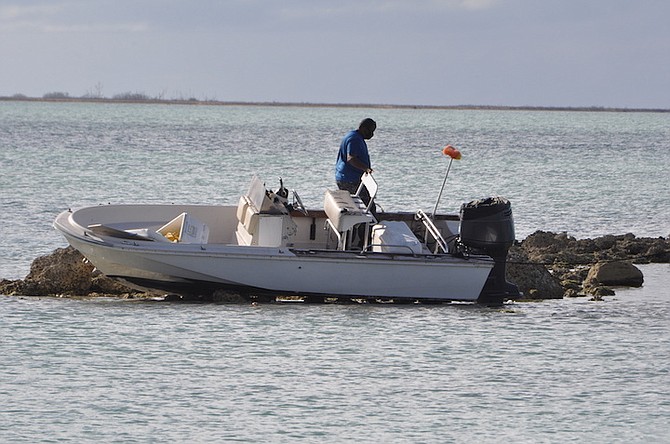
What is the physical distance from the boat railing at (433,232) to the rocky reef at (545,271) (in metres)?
1.23

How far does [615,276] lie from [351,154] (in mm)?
4421

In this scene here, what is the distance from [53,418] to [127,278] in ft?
14.4

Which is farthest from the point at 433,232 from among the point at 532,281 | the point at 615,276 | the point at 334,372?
the point at 334,372

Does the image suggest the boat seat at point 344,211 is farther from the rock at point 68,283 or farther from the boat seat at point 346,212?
the rock at point 68,283

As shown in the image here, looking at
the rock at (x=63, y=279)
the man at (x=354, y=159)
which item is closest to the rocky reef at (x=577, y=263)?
the man at (x=354, y=159)

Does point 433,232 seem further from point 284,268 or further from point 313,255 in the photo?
point 284,268

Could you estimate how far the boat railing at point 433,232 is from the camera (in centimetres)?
1586

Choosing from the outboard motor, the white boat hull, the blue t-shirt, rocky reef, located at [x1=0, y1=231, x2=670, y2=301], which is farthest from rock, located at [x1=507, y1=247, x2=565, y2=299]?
the blue t-shirt

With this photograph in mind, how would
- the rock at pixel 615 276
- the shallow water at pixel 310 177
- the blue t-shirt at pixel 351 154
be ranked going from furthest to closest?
the shallow water at pixel 310 177 → the rock at pixel 615 276 → the blue t-shirt at pixel 351 154

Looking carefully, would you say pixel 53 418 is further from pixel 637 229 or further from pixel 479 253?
pixel 637 229

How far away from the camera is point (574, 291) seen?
1791 cm

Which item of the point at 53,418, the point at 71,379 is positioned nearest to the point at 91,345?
the point at 71,379

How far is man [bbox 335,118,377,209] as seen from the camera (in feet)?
54.0

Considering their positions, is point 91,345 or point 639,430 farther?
point 91,345
